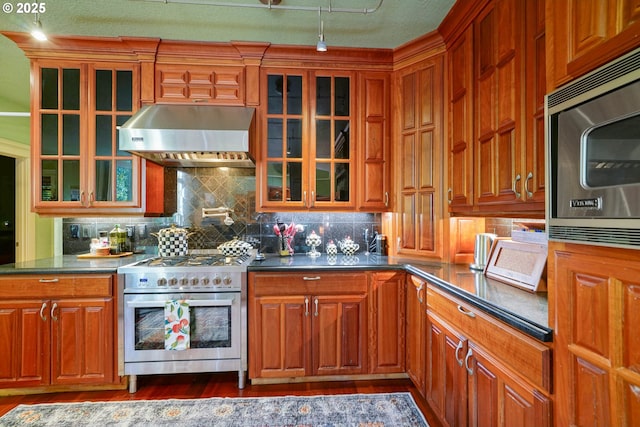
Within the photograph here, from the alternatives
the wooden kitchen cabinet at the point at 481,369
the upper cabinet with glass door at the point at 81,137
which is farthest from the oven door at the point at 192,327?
the wooden kitchen cabinet at the point at 481,369

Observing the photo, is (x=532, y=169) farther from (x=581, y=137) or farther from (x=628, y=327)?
(x=628, y=327)

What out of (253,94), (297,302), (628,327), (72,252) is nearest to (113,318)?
(72,252)

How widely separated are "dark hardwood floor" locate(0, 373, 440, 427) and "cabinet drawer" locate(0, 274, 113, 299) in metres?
0.74

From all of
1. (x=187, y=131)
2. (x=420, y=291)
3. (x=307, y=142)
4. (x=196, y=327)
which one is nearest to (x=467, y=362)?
(x=420, y=291)

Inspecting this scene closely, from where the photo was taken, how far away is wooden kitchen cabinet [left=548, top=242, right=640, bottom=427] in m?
0.77

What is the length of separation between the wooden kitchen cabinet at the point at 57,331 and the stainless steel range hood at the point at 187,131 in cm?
102

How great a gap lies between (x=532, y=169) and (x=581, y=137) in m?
0.65

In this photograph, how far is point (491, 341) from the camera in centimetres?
131

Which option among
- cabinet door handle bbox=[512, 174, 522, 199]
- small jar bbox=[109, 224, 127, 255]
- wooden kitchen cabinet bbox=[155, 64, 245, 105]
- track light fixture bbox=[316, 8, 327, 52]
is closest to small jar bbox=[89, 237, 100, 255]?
small jar bbox=[109, 224, 127, 255]

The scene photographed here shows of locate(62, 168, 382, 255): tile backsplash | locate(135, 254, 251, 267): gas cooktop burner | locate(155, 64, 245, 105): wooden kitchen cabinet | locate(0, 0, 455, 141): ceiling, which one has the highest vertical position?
locate(0, 0, 455, 141): ceiling

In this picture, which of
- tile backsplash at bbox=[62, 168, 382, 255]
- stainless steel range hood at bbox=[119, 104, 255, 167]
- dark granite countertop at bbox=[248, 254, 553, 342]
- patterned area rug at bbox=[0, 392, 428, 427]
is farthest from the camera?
tile backsplash at bbox=[62, 168, 382, 255]

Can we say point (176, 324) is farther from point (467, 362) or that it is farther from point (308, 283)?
point (467, 362)

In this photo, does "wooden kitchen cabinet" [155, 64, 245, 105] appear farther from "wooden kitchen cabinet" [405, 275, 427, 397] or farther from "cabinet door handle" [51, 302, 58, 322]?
"wooden kitchen cabinet" [405, 275, 427, 397]

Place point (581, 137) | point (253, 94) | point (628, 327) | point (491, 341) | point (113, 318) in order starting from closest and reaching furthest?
point (628, 327) → point (581, 137) → point (491, 341) → point (113, 318) → point (253, 94)
